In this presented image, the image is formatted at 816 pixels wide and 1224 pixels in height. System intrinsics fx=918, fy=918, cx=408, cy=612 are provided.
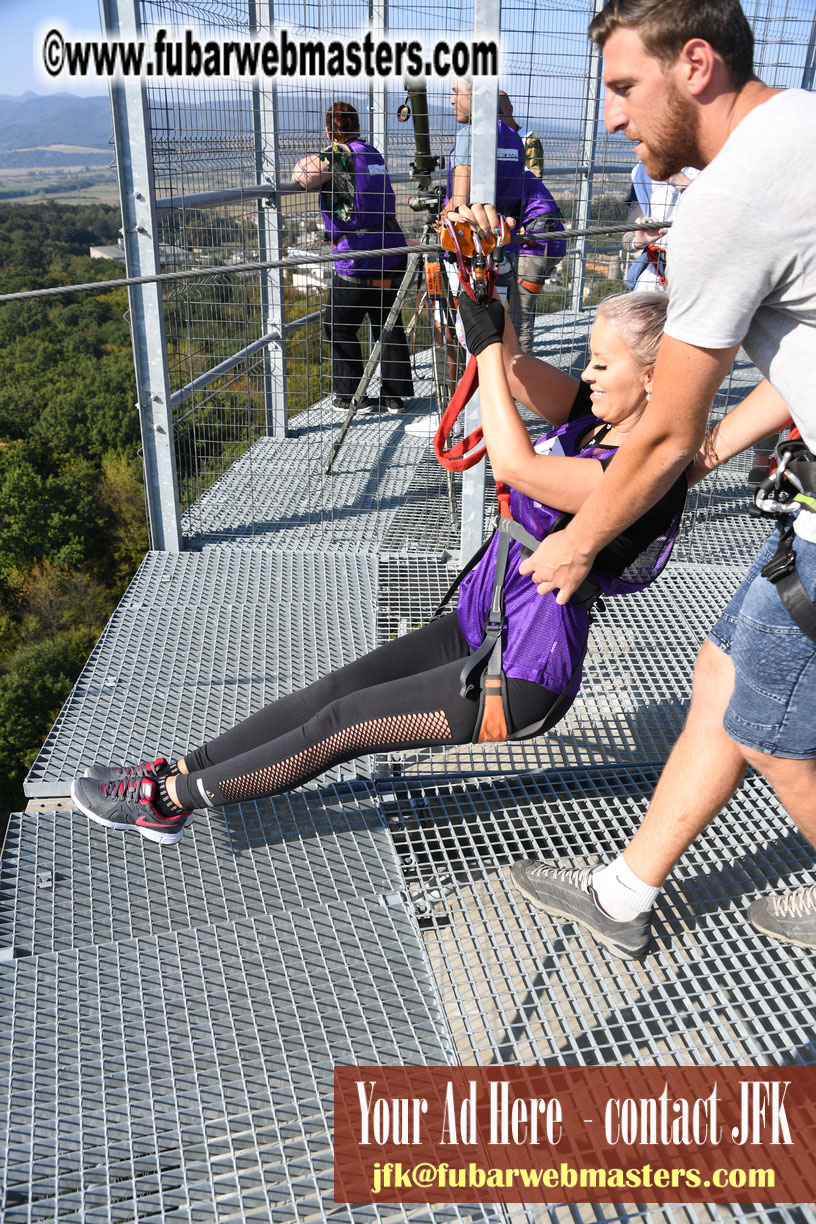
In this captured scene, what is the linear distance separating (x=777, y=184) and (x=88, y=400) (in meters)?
46.9

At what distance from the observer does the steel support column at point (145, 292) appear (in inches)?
120

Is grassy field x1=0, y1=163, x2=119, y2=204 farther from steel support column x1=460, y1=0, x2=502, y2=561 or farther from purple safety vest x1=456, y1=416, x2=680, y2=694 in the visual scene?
purple safety vest x1=456, y1=416, x2=680, y2=694

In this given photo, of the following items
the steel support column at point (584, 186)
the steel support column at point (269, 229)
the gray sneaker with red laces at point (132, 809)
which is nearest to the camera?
the gray sneaker with red laces at point (132, 809)

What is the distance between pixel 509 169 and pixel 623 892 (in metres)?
3.06

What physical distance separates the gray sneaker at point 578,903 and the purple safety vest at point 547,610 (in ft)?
1.35

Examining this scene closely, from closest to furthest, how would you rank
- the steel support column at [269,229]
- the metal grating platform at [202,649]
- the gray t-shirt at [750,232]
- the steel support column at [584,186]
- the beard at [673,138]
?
the gray t-shirt at [750,232]
the beard at [673,138]
the metal grating platform at [202,649]
the steel support column at [269,229]
the steel support column at [584,186]

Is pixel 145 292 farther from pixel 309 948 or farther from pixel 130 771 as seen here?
pixel 309 948

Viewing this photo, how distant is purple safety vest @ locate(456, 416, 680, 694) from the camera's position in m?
1.84

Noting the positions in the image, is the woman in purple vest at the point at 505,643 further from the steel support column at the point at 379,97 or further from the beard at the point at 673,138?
the steel support column at the point at 379,97

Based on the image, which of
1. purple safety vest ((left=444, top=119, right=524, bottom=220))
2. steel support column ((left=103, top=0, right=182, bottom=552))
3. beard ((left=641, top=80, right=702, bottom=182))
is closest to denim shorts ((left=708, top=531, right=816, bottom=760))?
beard ((left=641, top=80, right=702, bottom=182))

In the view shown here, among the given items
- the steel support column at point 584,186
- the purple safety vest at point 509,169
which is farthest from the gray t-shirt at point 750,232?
the steel support column at point 584,186

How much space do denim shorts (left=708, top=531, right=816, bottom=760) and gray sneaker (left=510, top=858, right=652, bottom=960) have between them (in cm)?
51

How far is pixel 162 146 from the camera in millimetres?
3303

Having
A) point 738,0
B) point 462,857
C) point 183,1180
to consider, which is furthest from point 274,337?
point 183,1180
